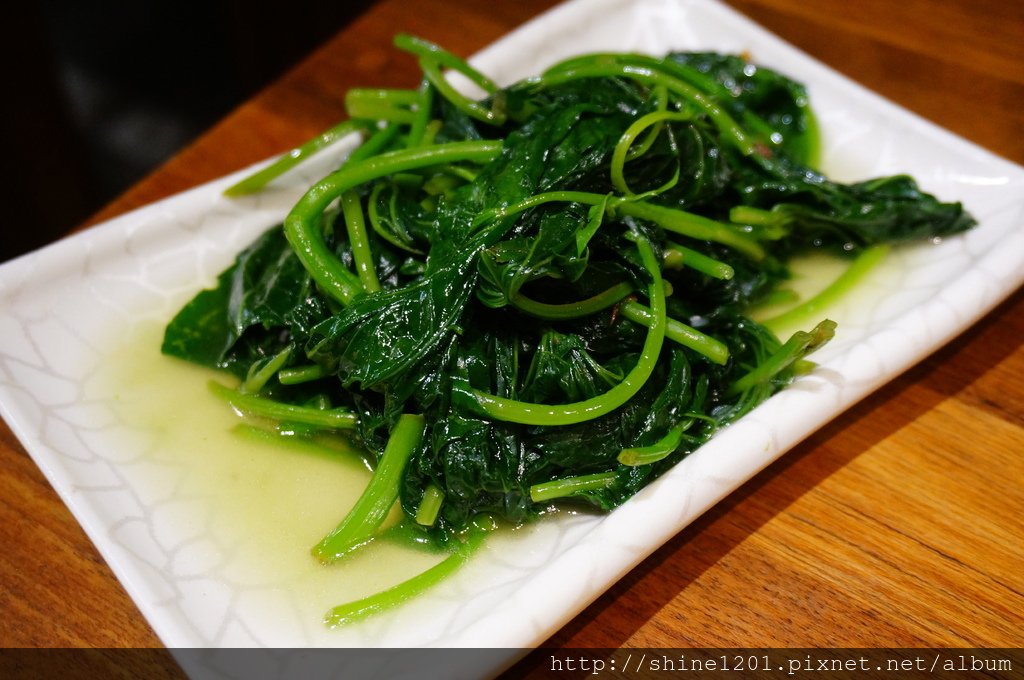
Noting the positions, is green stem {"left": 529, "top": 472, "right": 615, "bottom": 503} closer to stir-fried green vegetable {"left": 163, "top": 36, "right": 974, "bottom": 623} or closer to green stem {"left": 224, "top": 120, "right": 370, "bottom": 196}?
stir-fried green vegetable {"left": 163, "top": 36, "right": 974, "bottom": 623}

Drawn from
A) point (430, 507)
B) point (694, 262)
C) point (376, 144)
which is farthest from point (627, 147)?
point (430, 507)

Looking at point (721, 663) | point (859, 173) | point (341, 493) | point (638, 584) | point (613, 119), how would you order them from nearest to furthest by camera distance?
point (721, 663), point (638, 584), point (341, 493), point (613, 119), point (859, 173)

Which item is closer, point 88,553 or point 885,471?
point 88,553

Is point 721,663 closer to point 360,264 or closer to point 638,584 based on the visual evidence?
point 638,584

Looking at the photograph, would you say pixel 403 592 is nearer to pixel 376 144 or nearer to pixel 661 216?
pixel 661 216

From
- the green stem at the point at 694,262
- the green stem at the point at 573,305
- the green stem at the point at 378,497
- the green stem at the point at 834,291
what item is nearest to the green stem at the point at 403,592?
the green stem at the point at 378,497

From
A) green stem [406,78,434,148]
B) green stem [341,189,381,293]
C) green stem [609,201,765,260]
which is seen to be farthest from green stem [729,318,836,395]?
green stem [406,78,434,148]

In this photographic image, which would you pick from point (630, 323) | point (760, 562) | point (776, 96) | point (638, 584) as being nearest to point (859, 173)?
point (776, 96)

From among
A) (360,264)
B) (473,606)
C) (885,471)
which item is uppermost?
(360,264)

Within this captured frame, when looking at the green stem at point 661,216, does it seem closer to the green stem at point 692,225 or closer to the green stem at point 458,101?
the green stem at point 692,225
